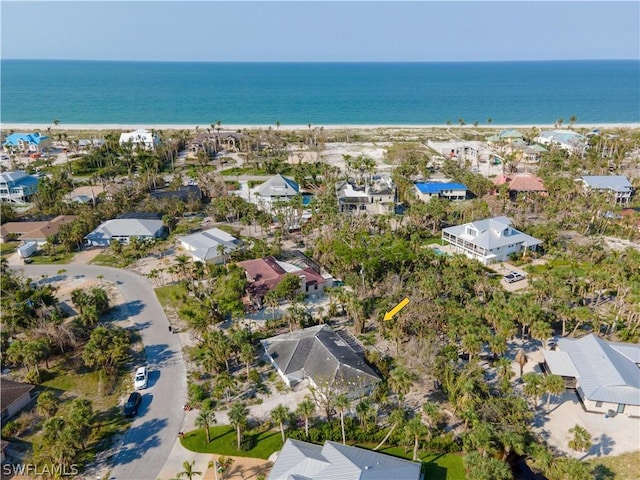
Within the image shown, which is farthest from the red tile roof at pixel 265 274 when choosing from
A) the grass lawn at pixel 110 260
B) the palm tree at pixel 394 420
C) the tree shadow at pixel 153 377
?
the palm tree at pixel 394 420

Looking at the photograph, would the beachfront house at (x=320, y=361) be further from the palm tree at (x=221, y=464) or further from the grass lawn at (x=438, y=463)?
the palm tree at (x=221, y=464)

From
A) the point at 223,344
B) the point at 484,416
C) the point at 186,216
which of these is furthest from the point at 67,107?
the point at 484,416

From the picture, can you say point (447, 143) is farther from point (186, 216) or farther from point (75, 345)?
point (75, 345)

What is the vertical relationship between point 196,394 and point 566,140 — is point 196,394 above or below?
below

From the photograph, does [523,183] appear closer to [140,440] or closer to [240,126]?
[140,440]

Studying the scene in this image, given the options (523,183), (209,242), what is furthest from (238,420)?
(523,183)
